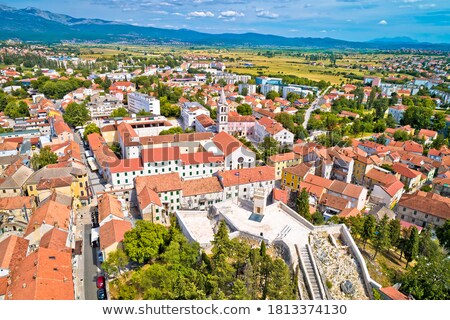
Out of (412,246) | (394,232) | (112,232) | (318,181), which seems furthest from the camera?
(318,181)

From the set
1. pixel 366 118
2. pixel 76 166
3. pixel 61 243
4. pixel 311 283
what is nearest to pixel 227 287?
pixel 311 283

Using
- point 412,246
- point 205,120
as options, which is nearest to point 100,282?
point 412,246

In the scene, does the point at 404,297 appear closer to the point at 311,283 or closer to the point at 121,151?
the point at 311,283

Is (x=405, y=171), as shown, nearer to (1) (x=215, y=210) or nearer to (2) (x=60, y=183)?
(1) (x=215, y=210)

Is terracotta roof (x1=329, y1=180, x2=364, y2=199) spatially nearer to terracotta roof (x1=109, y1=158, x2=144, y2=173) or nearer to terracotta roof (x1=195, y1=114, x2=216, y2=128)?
terracotta roof (x1=109, y1=158, x2=144, y2=173)

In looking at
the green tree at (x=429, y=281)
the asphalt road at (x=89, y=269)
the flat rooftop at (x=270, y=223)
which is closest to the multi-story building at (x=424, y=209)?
the green tree at (x=429, y=281)

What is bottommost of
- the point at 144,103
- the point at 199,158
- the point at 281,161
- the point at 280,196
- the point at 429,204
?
the point at 429,204

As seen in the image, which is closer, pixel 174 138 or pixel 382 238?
pixel 382 238
